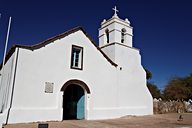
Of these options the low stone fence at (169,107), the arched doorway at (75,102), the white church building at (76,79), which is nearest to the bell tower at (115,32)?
the white church building at (76,79)

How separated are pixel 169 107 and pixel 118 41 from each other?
410 inches

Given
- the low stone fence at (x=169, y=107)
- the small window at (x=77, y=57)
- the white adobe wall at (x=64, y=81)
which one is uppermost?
the small window at (x=77, y=57)

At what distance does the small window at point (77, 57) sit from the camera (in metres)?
14.0

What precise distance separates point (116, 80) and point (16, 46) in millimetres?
8263

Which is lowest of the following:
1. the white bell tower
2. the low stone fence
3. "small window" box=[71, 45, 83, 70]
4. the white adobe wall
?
the low stone fence

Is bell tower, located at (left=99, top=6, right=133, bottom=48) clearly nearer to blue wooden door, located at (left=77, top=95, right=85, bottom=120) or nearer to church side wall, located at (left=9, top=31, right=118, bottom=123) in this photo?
church side wall, located at (left=9, top=31, right=118, bottom=123)

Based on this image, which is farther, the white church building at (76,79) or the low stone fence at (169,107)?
the low stone fence at (169,107)

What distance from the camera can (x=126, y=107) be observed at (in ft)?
53.6

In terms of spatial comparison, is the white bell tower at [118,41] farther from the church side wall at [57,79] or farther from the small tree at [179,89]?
the small tree at [179,89]

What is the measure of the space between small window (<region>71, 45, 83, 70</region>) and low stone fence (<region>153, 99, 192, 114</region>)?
1012 cm

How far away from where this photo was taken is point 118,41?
1769cm

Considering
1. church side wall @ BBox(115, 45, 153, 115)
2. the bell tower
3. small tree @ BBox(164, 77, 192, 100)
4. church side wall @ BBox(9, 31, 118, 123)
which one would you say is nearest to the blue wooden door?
church side wall @ BBox(9, 31, 118, 123)

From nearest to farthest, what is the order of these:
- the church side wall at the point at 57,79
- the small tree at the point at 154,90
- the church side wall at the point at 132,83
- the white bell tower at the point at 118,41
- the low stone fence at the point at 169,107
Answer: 1. the church side wall at the point at 57,79
2. the church side wall at the point at 132,83
3. the white bell tower at the point at 118,41
4. the low stone fence at the point at 169,107
5. the small tree at the point at 154,90

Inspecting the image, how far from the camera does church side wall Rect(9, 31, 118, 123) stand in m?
11.4
